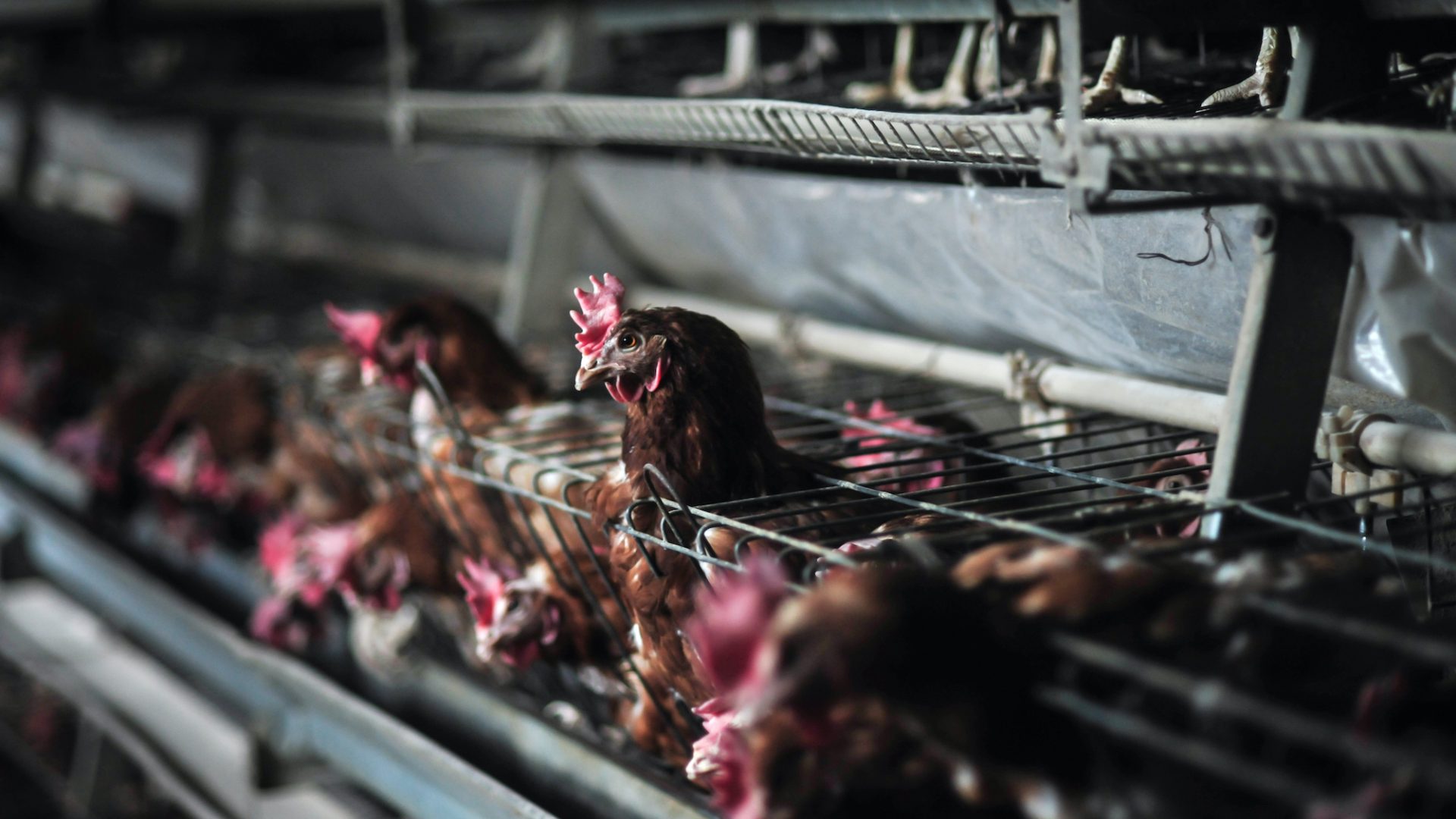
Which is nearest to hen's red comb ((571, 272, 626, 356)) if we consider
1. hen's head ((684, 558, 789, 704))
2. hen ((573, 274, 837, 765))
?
hen ((573, 274, 837, 765))

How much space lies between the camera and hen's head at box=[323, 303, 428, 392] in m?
1.62

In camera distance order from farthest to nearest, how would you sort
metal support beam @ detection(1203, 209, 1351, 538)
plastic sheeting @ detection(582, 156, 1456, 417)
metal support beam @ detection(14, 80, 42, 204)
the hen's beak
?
metal support beam @ detection(14, 80, 42, 204)
the hen's beak
plastic sheeting @ detection(582, 156, 1456, 417)
metal support beam @ detection(1203, 209, 1351, 538)

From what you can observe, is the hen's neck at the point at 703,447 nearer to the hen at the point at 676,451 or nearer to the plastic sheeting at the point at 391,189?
the hen at the point at 676,451

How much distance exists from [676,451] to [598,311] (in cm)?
19

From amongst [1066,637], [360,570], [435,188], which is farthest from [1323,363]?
[435,188]

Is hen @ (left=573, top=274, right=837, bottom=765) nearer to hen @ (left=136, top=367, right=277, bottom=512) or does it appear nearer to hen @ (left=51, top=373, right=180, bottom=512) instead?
hen @ (left=136, top=367, right=277, bottom=512)

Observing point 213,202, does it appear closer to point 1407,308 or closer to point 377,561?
point 377,561

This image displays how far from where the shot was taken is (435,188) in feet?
8.82

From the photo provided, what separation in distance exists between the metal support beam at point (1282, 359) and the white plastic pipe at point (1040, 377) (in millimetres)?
85

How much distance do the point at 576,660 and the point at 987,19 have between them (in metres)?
0.86

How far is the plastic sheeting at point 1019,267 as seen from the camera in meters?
1.01

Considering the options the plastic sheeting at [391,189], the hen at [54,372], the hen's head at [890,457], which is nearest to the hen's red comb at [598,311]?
the hen's head at [890,457]

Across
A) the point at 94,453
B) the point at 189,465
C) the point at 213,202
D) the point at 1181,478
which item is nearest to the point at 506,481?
the point at 1181,478

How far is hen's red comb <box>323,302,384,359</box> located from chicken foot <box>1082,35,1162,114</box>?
0.97 meters
